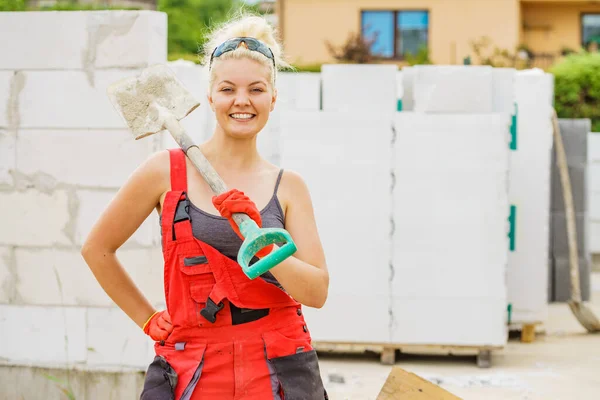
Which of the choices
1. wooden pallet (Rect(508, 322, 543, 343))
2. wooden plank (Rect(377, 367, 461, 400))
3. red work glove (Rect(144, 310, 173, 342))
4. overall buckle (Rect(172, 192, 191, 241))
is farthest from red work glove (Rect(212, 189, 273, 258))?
wooden pallet (Rect(508, 322, 543, 343))

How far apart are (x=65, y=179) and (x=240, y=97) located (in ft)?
8.53

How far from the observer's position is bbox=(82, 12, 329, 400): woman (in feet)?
8.43

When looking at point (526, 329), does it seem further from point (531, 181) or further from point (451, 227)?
point (451, 227)

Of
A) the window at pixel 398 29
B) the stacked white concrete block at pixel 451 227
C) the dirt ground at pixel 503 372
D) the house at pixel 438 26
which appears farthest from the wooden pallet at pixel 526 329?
the window at pixel 398 29

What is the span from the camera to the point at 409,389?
11.6ft

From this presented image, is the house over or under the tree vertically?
under

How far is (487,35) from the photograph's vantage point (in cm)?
2648

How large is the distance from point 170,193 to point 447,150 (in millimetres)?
4333

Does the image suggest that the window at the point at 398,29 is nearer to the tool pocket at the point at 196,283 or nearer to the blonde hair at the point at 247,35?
the blonde hair at the point at 247,35

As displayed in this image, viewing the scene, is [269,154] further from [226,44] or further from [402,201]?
[226,44]

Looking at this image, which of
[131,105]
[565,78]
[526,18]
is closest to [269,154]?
[131,105]

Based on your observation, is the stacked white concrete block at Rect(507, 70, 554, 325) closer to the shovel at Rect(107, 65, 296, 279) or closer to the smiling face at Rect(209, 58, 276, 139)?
the shovel at Rect(107, 65, 296, 279)

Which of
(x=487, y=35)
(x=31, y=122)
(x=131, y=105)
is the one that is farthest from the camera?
(x=487, y=35)

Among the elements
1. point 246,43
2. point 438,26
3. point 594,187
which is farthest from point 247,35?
point 438,26
